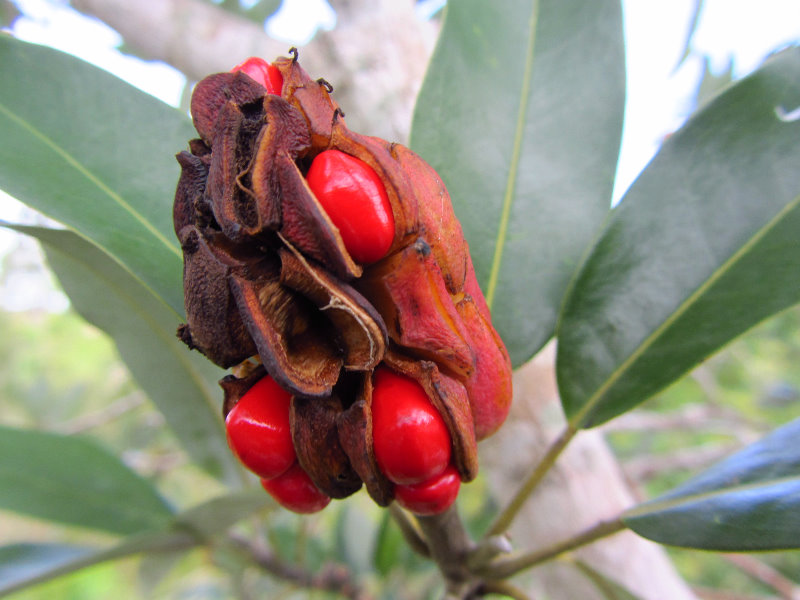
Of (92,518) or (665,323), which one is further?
(92,518)

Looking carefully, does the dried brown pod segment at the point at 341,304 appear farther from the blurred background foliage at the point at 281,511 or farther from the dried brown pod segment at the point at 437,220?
the blurred background foliage at the point at 281,511

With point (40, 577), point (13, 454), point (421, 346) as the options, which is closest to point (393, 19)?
point (421, 346)

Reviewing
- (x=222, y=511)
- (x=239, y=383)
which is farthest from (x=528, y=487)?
(x=222, y=511)

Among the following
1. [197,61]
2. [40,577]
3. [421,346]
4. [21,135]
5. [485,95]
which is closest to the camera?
[421,346]

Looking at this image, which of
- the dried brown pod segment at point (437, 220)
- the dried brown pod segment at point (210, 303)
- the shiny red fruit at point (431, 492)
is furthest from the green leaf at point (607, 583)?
the dried brown pod segment at point (210, 303)

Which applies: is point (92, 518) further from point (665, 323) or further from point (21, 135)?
point (665, 323)

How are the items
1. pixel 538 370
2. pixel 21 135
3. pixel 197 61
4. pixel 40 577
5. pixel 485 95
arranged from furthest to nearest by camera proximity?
pixel 197 61 → pixel 538 370 → pixel 40 577 → pixel 485 95 → pixel 21 135

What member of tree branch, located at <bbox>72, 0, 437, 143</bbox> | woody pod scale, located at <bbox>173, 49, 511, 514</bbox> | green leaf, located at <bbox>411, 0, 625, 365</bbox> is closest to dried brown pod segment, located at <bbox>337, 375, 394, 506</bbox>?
woody pod scale, located at <bbox>173, 49, 511, 514</bbox>

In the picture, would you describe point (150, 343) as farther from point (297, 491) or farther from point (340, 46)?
point (340, 46)
